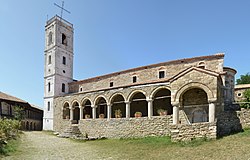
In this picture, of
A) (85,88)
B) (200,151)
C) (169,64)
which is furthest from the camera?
(85,88)

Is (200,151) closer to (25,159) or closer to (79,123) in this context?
(25,159)

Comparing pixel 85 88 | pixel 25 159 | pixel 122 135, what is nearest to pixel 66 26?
pixel 85 88

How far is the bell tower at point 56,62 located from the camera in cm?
3197

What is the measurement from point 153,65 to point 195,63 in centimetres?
457

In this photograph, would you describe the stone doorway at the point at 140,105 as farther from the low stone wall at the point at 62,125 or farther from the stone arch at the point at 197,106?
the low stone wall at the point at 62,125

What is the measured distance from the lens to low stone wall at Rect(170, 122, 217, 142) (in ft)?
47.6

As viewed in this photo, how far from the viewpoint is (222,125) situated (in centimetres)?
1600

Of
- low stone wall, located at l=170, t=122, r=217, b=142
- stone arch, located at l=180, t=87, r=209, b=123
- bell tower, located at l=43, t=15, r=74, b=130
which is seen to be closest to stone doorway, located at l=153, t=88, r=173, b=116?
stone arch, located at l=180, t=87, r=209, b=123

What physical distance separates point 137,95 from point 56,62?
14.1 m

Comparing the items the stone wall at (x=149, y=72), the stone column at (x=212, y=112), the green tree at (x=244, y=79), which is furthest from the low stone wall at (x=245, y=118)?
the green tree at (x=244, y=79)

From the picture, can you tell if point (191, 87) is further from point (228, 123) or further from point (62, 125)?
point (62, 125)

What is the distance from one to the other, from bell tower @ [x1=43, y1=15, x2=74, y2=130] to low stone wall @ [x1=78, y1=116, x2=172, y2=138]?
369 inches

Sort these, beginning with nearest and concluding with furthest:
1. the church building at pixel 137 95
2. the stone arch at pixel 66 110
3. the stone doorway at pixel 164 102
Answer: the church building at pixel 137 95 < the stone doorway at pixel 164 102 < the stone arch at pixel 66 110

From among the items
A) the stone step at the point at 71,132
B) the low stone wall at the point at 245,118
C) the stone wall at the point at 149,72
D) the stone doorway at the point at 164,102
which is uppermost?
the stone wall at the point at 149,72
